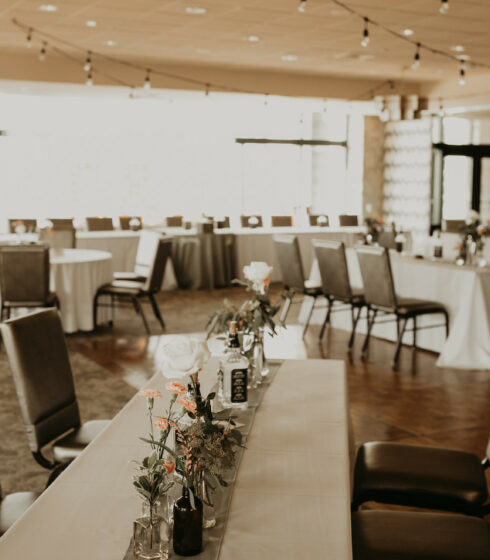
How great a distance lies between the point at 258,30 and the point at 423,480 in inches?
279

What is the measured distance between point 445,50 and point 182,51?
3.51m

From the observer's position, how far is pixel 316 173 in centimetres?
1478

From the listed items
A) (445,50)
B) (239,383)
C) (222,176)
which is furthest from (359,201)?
Result: (239,383)

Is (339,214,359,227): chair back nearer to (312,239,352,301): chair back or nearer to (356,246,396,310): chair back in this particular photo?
(312,239,352,301): chair back

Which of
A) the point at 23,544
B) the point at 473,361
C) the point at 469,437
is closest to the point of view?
the point at 23,544

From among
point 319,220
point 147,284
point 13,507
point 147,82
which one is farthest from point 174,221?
point 13,507

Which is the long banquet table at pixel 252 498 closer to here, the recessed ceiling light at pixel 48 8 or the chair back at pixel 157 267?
the chair back at pixel 157 267

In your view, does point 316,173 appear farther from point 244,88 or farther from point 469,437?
point 469,437

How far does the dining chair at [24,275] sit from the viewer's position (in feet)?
21.2

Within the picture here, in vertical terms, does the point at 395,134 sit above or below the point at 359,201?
above

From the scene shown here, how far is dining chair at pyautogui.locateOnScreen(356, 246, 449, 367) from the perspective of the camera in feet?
20.3

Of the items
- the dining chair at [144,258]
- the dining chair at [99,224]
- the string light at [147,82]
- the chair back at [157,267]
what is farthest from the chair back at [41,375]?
the dining chair at [99,224]

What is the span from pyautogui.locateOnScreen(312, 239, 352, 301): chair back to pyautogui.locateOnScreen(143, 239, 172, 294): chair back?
4.76ft

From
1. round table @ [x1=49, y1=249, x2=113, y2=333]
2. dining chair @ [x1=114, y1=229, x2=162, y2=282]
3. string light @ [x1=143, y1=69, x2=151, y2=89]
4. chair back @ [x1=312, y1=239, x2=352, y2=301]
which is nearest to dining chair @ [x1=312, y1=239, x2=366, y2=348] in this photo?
chair back @ [x1=312, y1=239, x2=352, y2=301]
